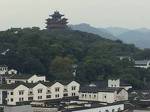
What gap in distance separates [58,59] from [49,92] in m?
6.00

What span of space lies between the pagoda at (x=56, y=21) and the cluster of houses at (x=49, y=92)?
2443cm

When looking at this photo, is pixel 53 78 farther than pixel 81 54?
No

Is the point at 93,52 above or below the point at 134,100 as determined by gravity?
above

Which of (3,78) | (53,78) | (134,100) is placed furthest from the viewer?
(53,78)

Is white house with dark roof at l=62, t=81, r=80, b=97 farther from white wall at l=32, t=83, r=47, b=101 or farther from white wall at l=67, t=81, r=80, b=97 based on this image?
white wall at l=32, t=83, r=47, b=101

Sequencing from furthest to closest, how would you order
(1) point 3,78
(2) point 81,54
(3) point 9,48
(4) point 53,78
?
1. (2) point 81,54
2. (3) point 9,48
3. (4) point 53,78
4. (1) point 3,78

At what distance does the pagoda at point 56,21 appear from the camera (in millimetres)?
54531

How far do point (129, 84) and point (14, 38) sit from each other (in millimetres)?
11652

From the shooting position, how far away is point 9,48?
122ft

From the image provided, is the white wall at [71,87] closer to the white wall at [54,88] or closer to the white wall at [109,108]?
the white wall at [54,88]

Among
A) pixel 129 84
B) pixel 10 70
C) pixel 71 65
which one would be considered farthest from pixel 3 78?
pixel 129 84

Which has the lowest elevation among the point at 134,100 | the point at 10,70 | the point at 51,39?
the point at 134,100

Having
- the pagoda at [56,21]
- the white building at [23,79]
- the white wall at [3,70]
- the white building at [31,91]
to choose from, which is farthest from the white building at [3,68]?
the pagoda at [56,21]

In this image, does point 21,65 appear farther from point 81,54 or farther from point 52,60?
point 81,54
